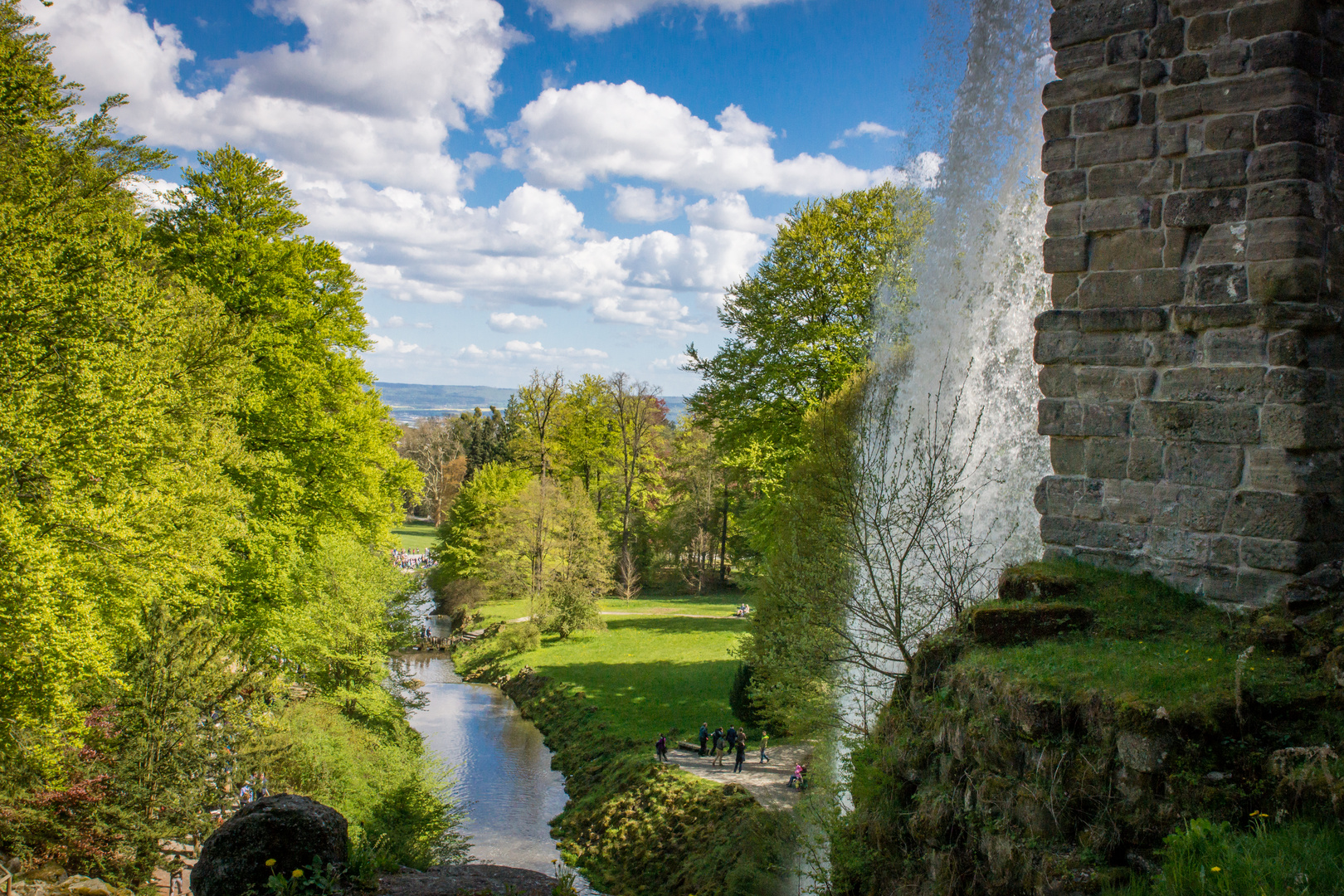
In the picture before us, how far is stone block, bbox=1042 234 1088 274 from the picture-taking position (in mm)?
5668

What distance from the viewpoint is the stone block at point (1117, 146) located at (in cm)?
541

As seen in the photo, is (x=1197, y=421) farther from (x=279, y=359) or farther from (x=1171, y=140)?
(x=279, y=359)

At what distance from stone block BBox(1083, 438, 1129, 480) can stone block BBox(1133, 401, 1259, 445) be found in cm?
15

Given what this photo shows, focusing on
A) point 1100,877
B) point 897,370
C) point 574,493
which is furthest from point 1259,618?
point 574,493

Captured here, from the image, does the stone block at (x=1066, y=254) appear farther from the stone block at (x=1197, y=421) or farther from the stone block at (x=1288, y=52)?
the stone block at (x=1288, y=52)

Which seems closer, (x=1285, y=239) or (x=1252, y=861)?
(x=1252, y=861)

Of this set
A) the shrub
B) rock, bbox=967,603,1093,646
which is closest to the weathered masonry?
rock, bbox=967,603,1093,646

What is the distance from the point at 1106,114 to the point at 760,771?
51.0 feet

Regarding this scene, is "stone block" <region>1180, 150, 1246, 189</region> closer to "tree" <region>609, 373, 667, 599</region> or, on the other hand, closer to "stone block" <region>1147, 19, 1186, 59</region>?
"stone block" <region>1147, 19, 1186, 59</region>

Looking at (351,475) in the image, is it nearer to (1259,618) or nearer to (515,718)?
(515,718)

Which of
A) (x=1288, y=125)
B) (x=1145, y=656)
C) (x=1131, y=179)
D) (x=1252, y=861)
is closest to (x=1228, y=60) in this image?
(x=1288, y=125)

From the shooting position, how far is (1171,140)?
5.32 m

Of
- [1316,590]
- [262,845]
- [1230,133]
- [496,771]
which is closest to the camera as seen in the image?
[1316,590]

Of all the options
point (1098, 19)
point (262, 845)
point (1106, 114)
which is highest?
A: point (1098, 19)
